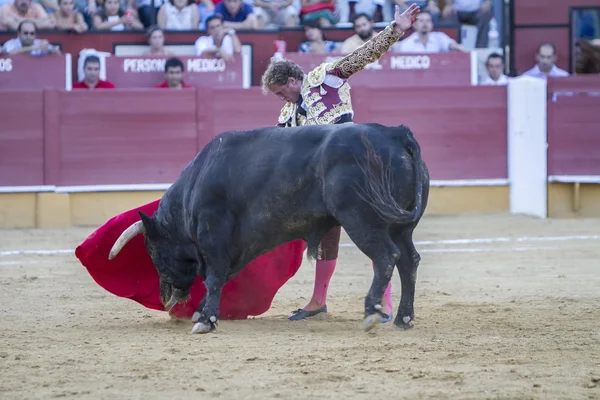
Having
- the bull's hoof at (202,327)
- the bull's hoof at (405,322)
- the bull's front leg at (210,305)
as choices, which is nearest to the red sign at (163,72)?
the bull's front leg at (210,305)

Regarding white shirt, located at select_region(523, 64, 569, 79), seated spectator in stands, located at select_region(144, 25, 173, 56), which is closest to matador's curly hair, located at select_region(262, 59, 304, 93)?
seated spectator in stands, located at select_region(144, 25, 173, 56)

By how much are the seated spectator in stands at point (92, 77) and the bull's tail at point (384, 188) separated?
5.23 metres

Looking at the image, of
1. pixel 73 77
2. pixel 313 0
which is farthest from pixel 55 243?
pixel 313 0

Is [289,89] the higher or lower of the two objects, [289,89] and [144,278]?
the higher

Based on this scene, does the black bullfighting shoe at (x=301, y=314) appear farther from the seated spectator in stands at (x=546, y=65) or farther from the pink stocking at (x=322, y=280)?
the seated spectator in stands at (x=546, y=65)

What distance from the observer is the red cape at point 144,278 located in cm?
451

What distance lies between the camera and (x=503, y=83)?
30.5 feet

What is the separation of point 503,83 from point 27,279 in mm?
5019

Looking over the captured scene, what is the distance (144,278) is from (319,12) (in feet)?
18.0

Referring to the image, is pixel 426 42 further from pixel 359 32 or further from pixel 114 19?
pixel 114 19

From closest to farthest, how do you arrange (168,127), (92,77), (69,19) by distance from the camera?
(92,77), (168,127), (69,19)

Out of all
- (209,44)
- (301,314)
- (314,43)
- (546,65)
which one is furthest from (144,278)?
(546,65)

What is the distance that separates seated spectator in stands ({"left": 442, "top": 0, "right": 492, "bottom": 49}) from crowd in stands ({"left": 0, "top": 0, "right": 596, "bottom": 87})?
0.16 meters

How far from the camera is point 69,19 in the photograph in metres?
9.11
